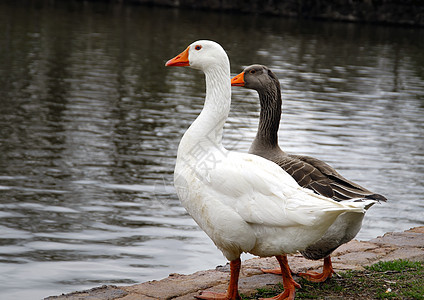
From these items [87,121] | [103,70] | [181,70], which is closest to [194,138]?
[87,121]

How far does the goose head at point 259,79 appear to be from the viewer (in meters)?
5.57

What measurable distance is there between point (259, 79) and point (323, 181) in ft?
4.90

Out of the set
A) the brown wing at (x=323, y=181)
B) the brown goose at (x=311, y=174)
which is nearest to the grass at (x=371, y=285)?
the brown goose at (x=311, y=174)

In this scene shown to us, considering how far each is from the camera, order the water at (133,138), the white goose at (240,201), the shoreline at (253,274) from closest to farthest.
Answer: the white goose at (240,201)
the shoreline at (253,274)
the water at (133,138)

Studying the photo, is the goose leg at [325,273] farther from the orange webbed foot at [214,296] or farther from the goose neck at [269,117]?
the goose neck at [269,117]

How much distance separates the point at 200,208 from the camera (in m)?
3.95

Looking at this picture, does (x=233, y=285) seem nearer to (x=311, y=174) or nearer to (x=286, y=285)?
(x=286, y=285)

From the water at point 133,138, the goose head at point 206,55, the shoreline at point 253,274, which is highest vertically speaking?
the goose head at point 206,55

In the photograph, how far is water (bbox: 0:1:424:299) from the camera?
620cm

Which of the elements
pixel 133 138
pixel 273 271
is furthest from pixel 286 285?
pixel 133 138

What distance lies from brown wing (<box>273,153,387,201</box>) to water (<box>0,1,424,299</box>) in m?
1.81

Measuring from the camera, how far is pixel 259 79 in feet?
18.3

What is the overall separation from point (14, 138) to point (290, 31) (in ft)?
86.0

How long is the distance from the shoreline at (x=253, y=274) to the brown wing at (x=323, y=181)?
77cm
